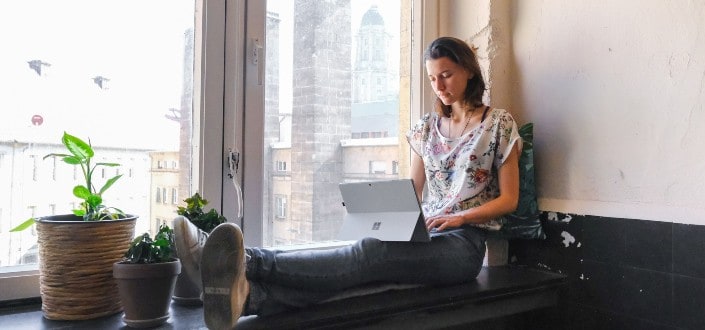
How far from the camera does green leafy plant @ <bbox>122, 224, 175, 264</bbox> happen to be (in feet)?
3.86

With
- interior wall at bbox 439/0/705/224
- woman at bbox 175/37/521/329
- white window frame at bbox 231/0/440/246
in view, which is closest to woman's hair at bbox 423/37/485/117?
woman at bbox 175/37/521/329

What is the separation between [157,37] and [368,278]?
948mm

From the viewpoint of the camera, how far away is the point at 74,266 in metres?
1.16

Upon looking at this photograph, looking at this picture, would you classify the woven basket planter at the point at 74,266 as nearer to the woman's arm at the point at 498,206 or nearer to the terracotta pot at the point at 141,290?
the terracotta pot at the point at 141,290

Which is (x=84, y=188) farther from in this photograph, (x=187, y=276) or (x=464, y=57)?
(x=464, y=57)

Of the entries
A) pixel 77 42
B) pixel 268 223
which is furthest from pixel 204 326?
pixel 77 42

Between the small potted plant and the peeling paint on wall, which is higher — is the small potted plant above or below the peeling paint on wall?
below

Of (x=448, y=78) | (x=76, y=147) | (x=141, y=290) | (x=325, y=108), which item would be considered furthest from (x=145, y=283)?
(x=448, y=78)

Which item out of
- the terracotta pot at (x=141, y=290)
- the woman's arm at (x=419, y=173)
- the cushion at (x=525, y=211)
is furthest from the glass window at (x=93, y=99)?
the cushion at (x=525, y=211)

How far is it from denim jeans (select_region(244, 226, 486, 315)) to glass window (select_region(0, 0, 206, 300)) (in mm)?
481

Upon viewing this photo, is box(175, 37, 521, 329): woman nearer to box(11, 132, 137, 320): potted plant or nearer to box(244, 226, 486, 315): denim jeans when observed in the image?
box(244, 226, 486, 315): denim jeans

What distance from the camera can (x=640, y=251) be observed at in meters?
1.52

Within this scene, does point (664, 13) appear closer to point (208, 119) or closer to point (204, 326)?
point (208, 119)

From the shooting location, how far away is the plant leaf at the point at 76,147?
1215 millimetres
